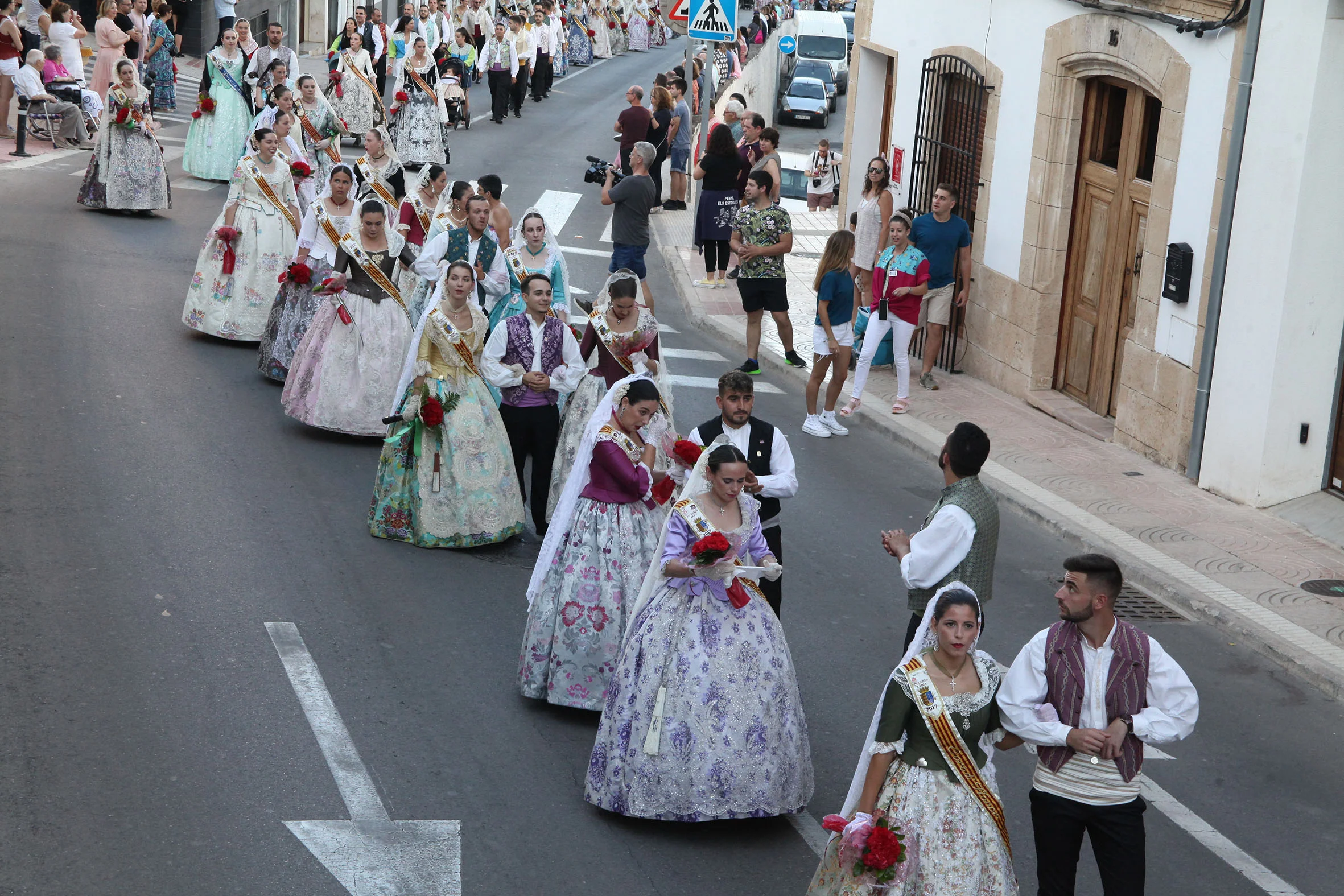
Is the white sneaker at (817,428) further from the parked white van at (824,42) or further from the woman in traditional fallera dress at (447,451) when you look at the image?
the parked white van at (824,42)

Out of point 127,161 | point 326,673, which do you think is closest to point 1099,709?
point 326,673

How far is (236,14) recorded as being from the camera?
1411 inches

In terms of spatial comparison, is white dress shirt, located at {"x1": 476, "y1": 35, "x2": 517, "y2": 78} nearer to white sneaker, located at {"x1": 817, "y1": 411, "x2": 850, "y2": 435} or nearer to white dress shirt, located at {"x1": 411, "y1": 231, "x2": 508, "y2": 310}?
white sneaker, located at {"x1": 817, "y1": 411, "x2": 850, "y2": 435}

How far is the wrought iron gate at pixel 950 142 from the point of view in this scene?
15.8 metres

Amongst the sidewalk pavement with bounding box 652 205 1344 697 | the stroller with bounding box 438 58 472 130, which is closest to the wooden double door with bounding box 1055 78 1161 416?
the sidewalk pavement with bounding box 652 205 1344 697

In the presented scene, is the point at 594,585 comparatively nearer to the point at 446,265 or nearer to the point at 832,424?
the point at 446,265

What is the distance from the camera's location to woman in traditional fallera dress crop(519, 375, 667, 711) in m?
7.68

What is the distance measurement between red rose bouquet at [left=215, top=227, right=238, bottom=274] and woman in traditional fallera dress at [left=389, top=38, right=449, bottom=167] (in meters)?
10.9

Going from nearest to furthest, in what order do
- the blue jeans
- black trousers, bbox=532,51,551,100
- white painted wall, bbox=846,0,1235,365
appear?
white painted wall, bbox=846,0,1235,365 → the blue jeans → black trousers, bbox=532,51,551,100

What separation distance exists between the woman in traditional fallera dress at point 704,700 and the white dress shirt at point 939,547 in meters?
0.59

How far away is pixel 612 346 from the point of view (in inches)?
385

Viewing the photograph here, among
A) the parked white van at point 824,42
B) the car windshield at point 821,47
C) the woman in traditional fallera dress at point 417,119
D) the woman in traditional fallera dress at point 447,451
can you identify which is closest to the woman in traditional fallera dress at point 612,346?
the woman in traditional fallera dress at point 447,451

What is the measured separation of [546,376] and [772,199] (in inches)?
227

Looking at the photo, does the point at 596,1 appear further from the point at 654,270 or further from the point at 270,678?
the point at 270,678
